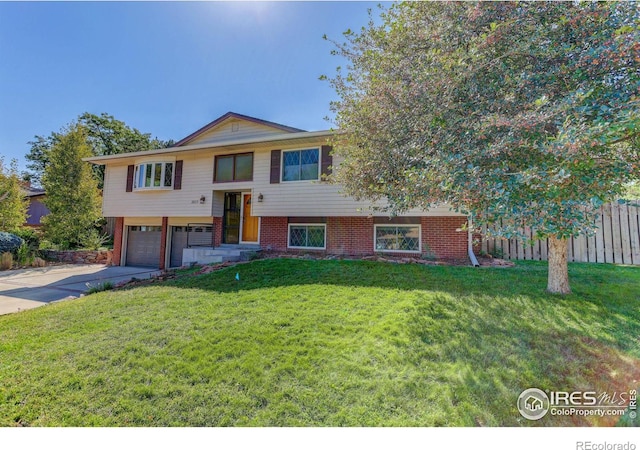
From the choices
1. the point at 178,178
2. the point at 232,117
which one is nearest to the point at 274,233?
the point at 178,178

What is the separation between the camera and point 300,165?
10195 millimetres

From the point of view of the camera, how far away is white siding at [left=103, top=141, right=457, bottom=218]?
950cm

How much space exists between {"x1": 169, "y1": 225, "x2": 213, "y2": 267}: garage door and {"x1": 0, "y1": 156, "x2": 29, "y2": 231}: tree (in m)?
9.12

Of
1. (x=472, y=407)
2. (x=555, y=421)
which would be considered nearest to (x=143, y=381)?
(x=472, y=407)

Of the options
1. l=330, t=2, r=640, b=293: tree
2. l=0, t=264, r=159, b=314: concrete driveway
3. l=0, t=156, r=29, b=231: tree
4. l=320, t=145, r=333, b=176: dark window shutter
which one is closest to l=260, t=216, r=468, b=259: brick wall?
l=320, t=145, r=333, b=176: dark window shutter

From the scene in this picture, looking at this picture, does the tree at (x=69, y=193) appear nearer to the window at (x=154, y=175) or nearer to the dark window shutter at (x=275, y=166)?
the window at (x=154, y=175)

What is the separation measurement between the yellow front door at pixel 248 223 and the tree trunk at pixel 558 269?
9.02 metres

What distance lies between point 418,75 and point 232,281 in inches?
214

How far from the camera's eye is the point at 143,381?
9.50ft

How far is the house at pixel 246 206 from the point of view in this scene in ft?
30.7

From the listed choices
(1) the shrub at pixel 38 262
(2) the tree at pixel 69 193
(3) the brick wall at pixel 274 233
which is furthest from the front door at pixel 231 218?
(2) the tree at pixel 69 193

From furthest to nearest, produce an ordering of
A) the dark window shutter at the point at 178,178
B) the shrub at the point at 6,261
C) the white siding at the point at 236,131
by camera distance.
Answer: the dark window shutter at the point at 178,178
the white siding at the point at 236,131
the shrub at the point at 6,261

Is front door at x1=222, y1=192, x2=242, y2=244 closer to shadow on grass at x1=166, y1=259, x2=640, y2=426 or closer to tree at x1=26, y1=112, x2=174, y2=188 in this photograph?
shadow on grass at x1=166, y1=259, x2=640, y2=426

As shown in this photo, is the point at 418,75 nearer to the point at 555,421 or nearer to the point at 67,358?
the point at 555,421
